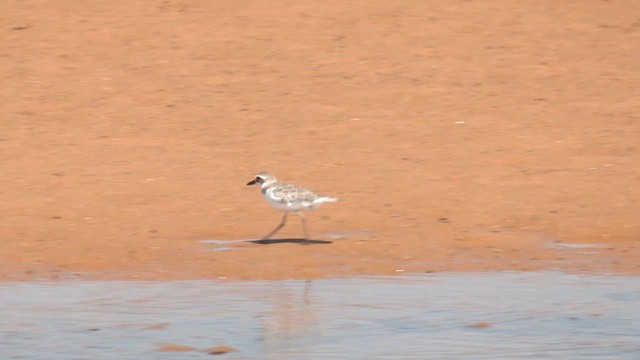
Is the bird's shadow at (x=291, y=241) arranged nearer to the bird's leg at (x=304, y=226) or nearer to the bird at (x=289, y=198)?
the bird's leg at (x=304, y=226)

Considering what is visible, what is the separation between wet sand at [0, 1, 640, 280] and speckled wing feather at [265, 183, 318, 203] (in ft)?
1.35

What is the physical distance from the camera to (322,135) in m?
15.4

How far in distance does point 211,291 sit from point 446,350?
2347 millimetres

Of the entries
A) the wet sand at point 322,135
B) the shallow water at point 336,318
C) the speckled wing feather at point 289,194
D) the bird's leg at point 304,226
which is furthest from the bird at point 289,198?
the shallow water at point 336,318

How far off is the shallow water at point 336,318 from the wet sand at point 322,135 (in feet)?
2.10

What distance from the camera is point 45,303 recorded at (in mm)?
9141

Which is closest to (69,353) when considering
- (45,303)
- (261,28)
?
(45,303)

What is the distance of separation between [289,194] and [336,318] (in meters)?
2.66

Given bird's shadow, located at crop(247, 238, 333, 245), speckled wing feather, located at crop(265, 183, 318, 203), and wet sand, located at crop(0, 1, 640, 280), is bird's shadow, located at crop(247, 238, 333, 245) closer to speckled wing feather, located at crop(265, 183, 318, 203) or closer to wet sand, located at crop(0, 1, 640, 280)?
wet sand, located at crop(0, 1, 640, 280)

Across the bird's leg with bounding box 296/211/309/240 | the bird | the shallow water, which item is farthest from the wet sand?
the shallow water

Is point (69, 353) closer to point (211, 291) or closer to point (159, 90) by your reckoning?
point (211, 291)

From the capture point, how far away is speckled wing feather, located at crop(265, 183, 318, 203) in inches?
438

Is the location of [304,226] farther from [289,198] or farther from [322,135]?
[322,135]

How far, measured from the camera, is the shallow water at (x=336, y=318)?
25.7 ft
